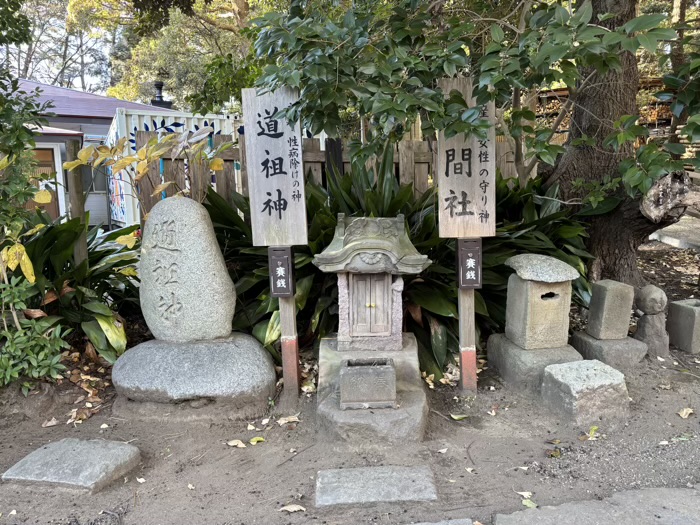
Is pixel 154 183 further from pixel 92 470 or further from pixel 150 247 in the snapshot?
pixel 92 470

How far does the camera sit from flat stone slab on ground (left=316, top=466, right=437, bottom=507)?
2750mm

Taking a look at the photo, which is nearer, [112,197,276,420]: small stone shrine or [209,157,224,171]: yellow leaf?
[112,197,276,420]: small stone shrine

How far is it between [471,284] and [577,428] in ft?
3.79

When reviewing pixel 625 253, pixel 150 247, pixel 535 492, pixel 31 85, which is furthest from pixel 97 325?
pixel 31 85

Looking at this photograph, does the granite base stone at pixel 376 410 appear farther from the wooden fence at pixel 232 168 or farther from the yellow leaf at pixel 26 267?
the yellow leaf at pixel 26 267

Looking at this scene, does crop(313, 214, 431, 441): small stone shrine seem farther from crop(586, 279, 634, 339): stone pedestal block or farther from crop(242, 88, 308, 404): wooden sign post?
crop(586, 279, 634, 339): stone pedestal block

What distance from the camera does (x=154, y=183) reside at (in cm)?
477

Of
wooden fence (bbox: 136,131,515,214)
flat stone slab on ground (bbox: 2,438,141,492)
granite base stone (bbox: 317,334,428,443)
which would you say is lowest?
flat stone slab on ground (bbox: 2,438,141,492)

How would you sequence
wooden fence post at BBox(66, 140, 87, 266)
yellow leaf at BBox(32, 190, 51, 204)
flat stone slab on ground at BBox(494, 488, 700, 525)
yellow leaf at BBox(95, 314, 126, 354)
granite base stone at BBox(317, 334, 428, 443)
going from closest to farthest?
flat stone slab on ground at BBox(494, 488, 700, 525) → granite base stone at BBox(317, 334, 428, 443) → yellow leaf at BBox(32, 190, 51, 204) → yellow leaf at BBox(95, 314, 126, 354) → wooden fence post at BBox(66, 140, 87, 266)

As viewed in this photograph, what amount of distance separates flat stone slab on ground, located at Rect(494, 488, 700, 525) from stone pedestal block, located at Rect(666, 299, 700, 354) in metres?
2.07

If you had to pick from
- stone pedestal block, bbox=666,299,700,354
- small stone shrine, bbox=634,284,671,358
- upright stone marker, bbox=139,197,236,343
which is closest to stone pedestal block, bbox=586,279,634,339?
small stone shrine, bbox=634,284,671,358

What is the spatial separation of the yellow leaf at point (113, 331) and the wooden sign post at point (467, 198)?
258 cm

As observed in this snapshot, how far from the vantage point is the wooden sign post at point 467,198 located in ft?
12.2

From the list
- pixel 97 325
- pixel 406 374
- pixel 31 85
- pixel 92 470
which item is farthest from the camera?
pixel 31 85
